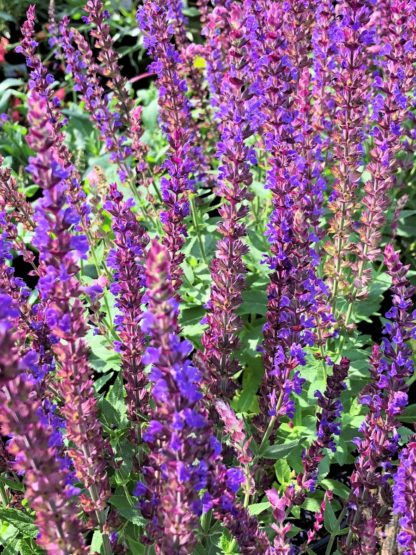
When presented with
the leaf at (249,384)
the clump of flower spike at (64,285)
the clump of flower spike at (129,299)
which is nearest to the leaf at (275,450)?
the clump of flower spike at (129,299)

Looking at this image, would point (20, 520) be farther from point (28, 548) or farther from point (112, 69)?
Answer: point (112, 69)

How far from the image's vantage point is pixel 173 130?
12.7 ft

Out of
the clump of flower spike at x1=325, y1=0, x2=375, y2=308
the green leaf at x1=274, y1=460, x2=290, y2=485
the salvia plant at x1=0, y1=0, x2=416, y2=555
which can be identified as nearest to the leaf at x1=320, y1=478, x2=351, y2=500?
the salvia plant at x1=0, y1=0, x2=416, y2=555

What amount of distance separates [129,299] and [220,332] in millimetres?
461

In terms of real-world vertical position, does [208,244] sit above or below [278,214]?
below

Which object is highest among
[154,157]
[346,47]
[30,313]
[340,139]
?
[346,47]

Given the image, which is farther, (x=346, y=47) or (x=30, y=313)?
(x=346, y=47)

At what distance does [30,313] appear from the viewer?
121 inches

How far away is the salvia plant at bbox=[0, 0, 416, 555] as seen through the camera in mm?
1804

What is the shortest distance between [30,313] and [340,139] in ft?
6.23

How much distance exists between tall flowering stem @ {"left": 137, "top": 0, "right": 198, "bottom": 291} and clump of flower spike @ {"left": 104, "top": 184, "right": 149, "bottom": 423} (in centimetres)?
28

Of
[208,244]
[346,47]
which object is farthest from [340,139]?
[208,244]

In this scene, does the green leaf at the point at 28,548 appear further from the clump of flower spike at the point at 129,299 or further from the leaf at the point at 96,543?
the clump of flower spike at the point at 129,299

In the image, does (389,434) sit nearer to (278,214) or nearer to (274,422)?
(274,422)
